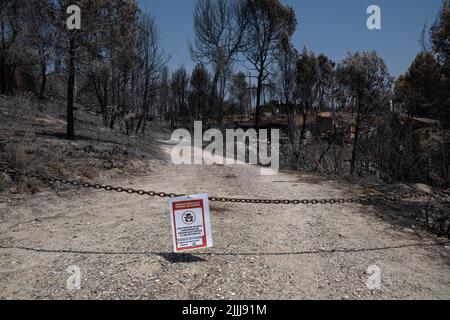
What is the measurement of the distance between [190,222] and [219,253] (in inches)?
23.2

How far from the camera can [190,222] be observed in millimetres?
3609

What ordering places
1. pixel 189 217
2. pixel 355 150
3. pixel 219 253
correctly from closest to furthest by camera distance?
pixel 189 217, pixel 219 253, pixel 355 150

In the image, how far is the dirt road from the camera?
10.3ft

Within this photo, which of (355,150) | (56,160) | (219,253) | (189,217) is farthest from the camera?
(355,150)
